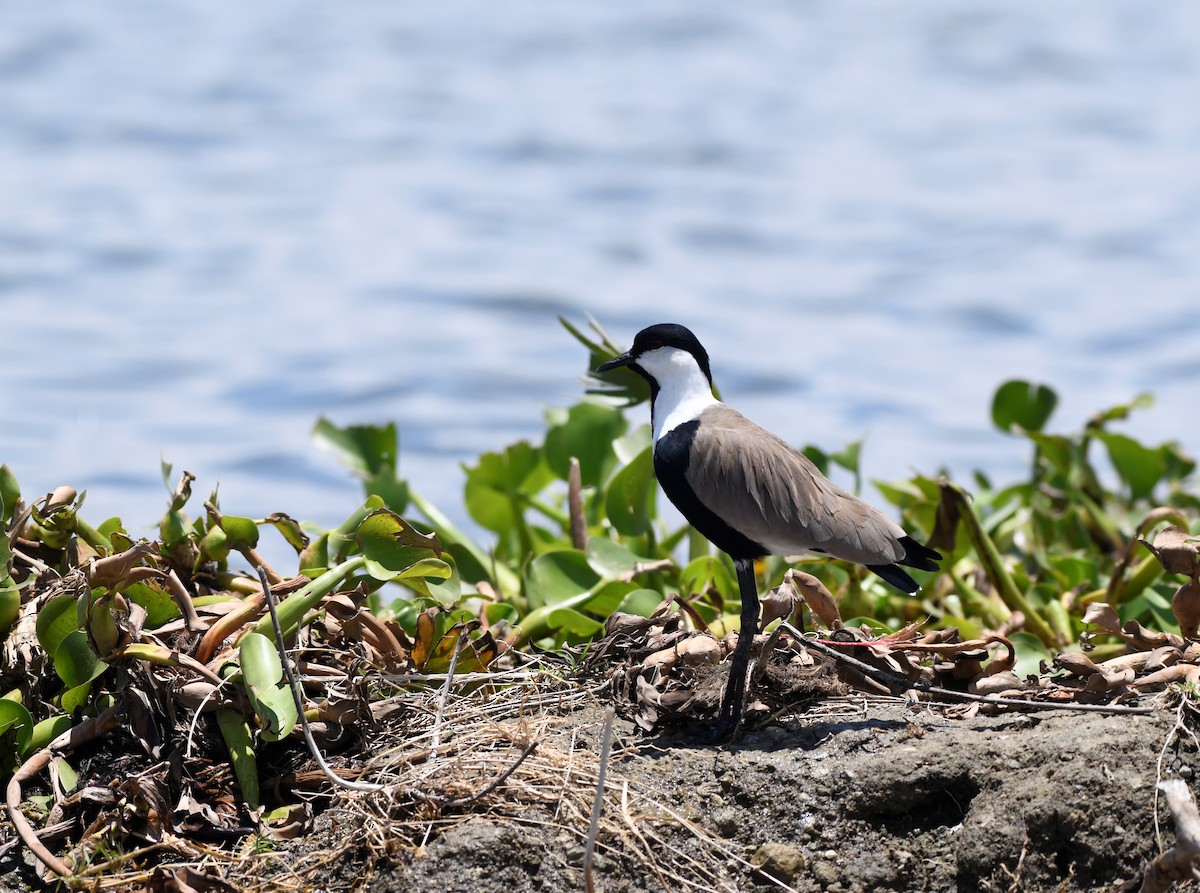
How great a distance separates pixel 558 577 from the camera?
16.4ft

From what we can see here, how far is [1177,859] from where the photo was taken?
3.00 metres

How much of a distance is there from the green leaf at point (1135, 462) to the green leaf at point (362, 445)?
117 inches

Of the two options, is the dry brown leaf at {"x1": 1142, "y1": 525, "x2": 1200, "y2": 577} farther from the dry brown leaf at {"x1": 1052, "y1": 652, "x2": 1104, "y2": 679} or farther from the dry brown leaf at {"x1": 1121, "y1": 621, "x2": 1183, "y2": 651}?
the dry brown leaf at {"x1": 1052, "y1": 652, "x2": 1104, "y2": 679}

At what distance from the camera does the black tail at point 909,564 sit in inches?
155

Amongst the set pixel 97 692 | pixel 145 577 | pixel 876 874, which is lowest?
pixel 876 874

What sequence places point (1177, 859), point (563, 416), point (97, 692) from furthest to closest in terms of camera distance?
point (563, 416) → point (97, 692) → point (1177, 859)

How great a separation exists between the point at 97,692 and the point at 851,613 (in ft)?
8.39

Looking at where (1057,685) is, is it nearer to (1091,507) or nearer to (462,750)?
(462,750)

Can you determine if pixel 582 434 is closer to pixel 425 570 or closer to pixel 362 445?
pixel 362 445

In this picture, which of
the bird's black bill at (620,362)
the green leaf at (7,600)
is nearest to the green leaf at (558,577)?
the bird's black bill at (620,362)

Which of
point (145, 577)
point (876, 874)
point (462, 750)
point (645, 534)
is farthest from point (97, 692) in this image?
point (645, 534)

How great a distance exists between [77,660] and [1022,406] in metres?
4.55

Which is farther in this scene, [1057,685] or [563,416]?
[563,416]

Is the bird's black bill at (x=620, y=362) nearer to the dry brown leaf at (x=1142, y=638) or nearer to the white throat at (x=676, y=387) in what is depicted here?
the white throat at (x=676, y=387)
